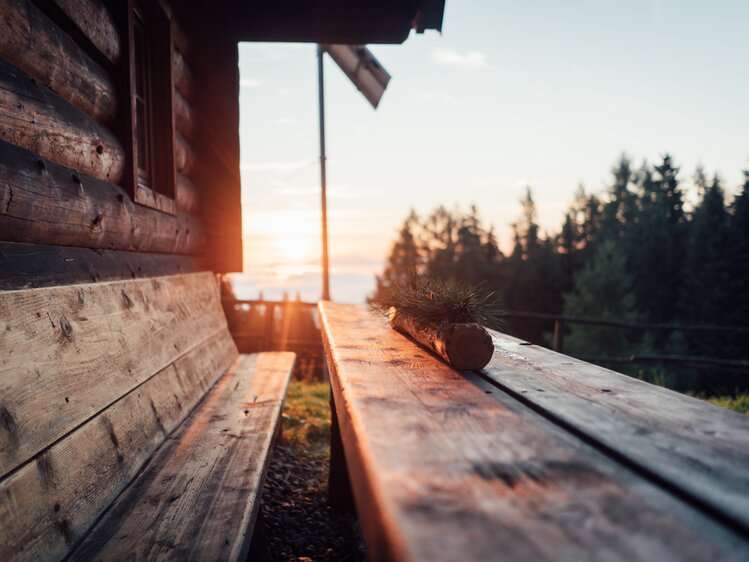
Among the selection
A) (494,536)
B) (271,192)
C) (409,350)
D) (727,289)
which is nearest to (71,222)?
(409,350)

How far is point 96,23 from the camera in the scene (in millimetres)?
2199

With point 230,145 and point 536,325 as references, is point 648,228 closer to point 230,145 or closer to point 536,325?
point 536,325

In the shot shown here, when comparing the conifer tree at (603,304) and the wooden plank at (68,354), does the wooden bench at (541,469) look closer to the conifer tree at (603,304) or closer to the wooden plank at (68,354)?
the wooden plank at (68,354)

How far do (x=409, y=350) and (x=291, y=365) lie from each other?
2.07 m

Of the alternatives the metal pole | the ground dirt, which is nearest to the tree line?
the metal pole

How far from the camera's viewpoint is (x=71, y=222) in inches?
73.3

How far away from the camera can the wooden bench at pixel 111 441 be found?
3.83ft

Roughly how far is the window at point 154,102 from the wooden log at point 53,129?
0.72 metres

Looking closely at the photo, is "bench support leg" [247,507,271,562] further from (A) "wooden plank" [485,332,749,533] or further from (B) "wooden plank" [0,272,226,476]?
(A) "wooden plank" [485,332,749,533]

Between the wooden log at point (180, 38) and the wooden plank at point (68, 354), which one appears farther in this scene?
the wooden log at point (180, 38)

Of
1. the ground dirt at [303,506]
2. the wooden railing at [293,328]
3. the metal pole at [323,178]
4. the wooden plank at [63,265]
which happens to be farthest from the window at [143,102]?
the metal pole at [323,178]

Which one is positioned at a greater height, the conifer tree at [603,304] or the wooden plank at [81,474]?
the wooden plank at [81,474]

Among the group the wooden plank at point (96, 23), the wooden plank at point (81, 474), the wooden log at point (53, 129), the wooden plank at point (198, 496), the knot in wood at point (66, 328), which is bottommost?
the wooden plank at point (198, 496)

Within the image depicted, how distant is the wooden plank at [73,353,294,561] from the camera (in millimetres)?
1243
